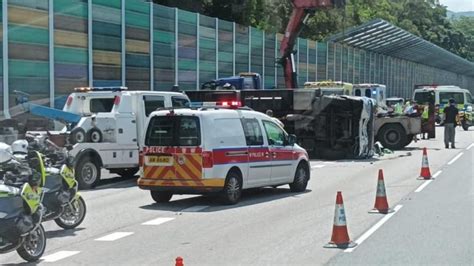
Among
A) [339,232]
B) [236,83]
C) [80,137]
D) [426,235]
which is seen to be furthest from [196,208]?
[236,83]

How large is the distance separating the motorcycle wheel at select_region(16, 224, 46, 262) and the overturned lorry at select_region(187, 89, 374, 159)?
51.4ft

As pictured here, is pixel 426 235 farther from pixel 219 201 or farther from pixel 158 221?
pixel 219 201

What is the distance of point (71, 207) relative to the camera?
11.0 metres

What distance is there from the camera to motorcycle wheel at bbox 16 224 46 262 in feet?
28.4

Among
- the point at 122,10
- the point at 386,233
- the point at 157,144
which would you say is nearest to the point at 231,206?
the point at 157,144

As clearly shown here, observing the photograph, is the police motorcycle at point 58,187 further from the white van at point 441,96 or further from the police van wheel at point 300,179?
the white van at point 441,96

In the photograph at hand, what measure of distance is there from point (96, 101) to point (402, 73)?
60824mm

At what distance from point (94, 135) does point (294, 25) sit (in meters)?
17.3

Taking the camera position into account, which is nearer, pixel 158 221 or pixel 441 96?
pixel 158 221

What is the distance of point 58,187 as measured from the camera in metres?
10.4

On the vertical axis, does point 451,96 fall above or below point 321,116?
above

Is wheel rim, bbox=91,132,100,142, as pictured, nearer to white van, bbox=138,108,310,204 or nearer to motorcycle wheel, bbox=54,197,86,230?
white van, bbox=138,108,310,204

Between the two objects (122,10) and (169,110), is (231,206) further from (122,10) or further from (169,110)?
(122,10)

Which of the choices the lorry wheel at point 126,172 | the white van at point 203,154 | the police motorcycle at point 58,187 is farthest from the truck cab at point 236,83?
the police motorcycle at point 58,187
